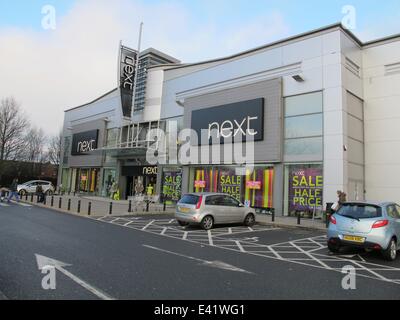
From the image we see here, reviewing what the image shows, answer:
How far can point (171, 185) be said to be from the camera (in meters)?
25.6

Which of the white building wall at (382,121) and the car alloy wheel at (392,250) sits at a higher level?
the white building wall at (382,121)

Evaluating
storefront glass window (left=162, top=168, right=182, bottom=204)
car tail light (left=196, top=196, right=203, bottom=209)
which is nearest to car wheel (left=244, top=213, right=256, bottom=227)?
car tail light (left=196, top=196, right=203, bottom=209)

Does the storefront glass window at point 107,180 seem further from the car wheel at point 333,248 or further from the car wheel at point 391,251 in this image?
the car wheel at point 391,251

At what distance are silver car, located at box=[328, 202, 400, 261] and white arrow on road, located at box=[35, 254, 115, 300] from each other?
6286 mm

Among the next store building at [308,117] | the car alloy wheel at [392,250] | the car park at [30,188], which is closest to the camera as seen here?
the car alloy wheel at [392,250]

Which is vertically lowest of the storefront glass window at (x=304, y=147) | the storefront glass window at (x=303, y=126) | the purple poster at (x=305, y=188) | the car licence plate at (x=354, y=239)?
the car licence plate at (x=354, y=239)

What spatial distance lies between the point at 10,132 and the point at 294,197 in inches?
1679

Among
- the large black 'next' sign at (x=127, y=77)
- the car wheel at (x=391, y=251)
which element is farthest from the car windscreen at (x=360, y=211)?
the large black 'next' sign at (x=127, y=77)

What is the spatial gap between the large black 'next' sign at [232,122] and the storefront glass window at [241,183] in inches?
79.2

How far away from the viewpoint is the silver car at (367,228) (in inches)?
322

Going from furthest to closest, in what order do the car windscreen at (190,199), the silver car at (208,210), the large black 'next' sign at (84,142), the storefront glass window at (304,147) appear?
the large black 'next' sign at (84,142) → the storefront glass window at (304,147) → the car windscreen at (190,199) → the silver car at (208,210)
